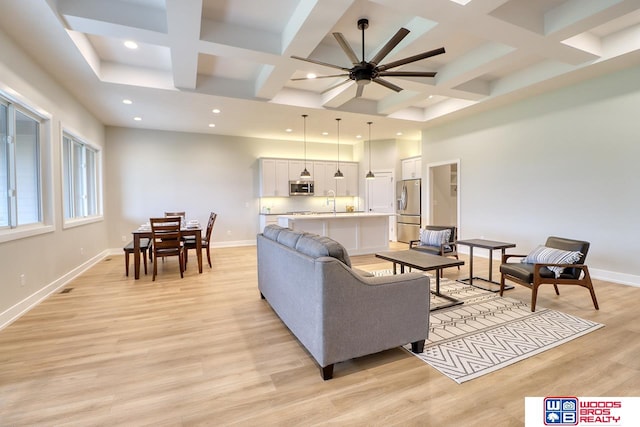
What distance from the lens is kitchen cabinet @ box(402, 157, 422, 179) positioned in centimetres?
812

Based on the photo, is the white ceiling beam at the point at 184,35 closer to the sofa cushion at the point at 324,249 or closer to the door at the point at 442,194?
the sofa cushion at the point at 324,249

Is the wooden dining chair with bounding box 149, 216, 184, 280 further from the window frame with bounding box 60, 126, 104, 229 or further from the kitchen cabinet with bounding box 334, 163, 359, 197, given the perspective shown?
the kitchen cabinet with bounding box 334, 163, 359, 197

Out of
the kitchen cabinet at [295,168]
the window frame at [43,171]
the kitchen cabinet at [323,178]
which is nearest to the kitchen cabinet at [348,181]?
the kitchen cabinet at [323,178]

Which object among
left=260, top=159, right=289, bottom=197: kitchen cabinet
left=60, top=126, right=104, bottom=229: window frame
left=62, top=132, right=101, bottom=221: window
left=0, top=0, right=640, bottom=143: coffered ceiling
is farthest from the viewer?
left=260, top=159, right=289, bottom=197: kitchen cabinet

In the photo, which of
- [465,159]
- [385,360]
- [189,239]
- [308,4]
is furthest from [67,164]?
[465,159]

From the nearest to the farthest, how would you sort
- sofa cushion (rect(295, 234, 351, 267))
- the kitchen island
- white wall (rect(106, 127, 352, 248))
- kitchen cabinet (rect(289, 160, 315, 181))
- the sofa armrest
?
the sofa armrest, sofa cushion (rect(295, 234, 351, 267)), the kitchen island, white wall (rect(106, 127, 352, 248)), kitchen cabinet (rect(289, 160, 315, 181))

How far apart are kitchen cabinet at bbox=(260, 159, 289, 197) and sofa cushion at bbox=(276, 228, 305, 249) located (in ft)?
17.0

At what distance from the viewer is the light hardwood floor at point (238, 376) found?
67.7 inches

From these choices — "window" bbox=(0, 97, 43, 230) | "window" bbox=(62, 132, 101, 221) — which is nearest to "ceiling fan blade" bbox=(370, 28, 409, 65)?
"window" bbox=(0, 97, 43, 230)

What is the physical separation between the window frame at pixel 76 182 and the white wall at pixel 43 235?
0.09m

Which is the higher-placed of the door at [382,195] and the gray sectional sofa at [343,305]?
the door at [382,195]

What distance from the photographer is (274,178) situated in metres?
8.12

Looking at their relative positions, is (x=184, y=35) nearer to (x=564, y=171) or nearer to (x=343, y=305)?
(x=343, y=305)

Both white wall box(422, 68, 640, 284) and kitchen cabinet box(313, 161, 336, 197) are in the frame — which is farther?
kitchen cabinet box(313, 161, 336, 197)
